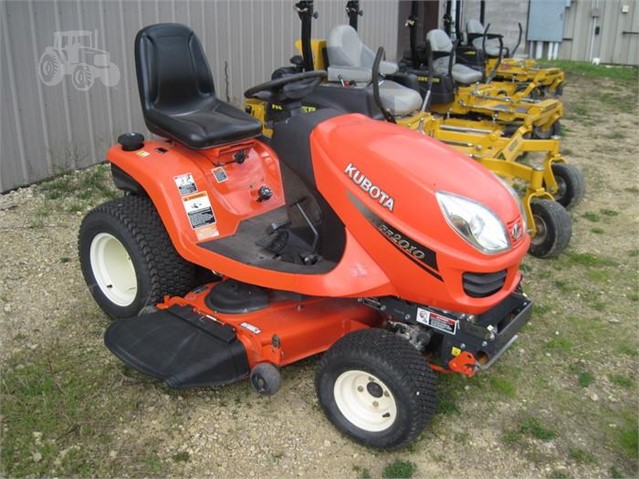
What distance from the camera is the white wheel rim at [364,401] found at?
7.45ft

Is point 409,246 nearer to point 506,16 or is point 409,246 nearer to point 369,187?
point 369,187

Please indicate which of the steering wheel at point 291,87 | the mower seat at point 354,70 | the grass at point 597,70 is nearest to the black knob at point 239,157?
the steering wheel at point 291,87

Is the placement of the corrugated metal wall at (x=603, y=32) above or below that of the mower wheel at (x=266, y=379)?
above

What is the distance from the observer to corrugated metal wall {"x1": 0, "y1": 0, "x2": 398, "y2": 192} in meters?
4.25

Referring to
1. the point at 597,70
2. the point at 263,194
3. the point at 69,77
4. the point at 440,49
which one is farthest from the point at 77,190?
the point at 597,70

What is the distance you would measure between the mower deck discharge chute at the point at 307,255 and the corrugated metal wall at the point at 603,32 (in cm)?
1154

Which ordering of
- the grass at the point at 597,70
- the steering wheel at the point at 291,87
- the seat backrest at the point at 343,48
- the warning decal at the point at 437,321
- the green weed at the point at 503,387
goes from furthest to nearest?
the grass at the point at 597,70, the seat backrest at the point at 343,48, the steering wheel at the point at 291,87, the green weed at the point at 503,387, the warning decal at the point at 437,321

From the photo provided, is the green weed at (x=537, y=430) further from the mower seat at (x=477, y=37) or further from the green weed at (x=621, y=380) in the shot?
the mower seat at (x=477, y=37)

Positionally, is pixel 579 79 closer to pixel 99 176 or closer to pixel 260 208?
pixel 99 176

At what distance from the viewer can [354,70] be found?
547 centimetres

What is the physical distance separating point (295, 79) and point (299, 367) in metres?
1.20

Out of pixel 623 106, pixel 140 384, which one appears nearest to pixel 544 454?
pixel 140 384

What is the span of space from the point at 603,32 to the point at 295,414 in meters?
12.4

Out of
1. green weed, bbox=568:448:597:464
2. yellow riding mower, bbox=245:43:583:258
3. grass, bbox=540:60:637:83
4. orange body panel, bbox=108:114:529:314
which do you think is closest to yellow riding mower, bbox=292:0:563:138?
yellow riding mower, bbox=245:43:583:258
